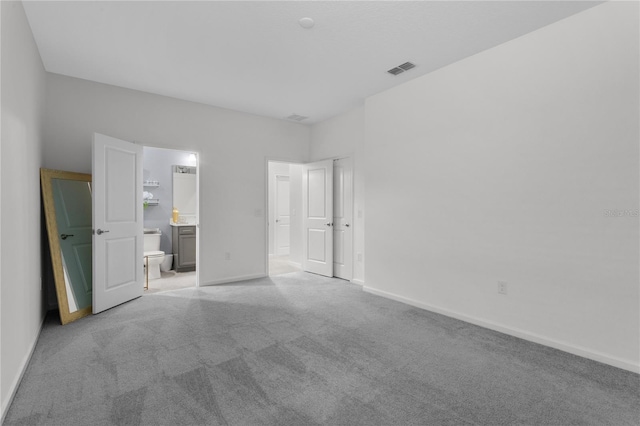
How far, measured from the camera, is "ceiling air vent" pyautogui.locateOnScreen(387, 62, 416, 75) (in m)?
3.44

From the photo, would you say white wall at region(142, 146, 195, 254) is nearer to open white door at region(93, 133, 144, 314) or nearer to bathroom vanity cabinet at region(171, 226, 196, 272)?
bathroom vanity cabinet at region(171, 226, 196, 272)

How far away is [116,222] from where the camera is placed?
12.2 feet

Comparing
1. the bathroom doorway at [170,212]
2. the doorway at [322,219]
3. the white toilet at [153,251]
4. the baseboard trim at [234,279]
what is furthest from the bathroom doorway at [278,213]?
the white toilet at [153,251]

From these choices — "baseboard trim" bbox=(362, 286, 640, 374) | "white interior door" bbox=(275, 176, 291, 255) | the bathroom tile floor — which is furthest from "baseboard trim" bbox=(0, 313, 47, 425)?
"white interior door" bbox=(275, 176, 291, 255)

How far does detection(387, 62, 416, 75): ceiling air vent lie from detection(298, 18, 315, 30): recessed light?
123 centimetres

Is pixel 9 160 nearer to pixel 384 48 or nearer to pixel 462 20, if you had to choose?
pixel 384 48

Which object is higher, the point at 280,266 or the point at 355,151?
the point at 355,151

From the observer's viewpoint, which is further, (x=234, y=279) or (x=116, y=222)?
(x=234, y=279)

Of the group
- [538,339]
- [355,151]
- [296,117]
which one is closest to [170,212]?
[296,117]

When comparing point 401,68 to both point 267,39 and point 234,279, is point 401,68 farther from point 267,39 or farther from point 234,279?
point 234,279

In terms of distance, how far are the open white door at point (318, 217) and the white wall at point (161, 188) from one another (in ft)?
8.17

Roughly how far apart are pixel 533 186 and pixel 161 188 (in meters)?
5.89

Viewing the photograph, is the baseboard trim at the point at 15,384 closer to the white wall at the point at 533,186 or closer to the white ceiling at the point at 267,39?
the white ceiling at the point at 267,39

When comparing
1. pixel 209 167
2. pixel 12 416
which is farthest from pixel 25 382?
pixel 209 167
